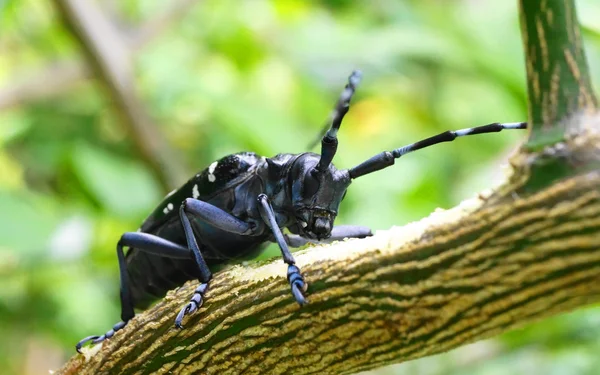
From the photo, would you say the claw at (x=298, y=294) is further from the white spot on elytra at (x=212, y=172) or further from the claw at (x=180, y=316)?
the white spot on elytra at (x=212, y=172)

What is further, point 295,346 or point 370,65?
point 370,65

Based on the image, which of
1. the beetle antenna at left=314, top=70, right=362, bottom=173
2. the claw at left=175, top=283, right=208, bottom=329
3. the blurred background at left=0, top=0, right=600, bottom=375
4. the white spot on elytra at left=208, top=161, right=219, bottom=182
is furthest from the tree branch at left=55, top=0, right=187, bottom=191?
the claw at left=175, top=283, right=208, bottom=329

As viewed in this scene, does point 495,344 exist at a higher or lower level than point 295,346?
lower

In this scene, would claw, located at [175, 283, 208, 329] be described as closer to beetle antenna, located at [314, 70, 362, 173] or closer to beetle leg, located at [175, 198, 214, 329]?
beetle leg, located at [175, 198, 214, 329]

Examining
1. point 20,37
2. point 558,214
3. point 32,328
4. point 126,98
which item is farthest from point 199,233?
point 20,37

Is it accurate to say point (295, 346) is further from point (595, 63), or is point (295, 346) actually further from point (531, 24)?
point (595, 63)

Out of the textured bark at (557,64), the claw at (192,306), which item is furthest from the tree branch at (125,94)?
the textured bark at (557,64)

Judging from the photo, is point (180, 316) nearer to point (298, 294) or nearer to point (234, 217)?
point (298, 294)
